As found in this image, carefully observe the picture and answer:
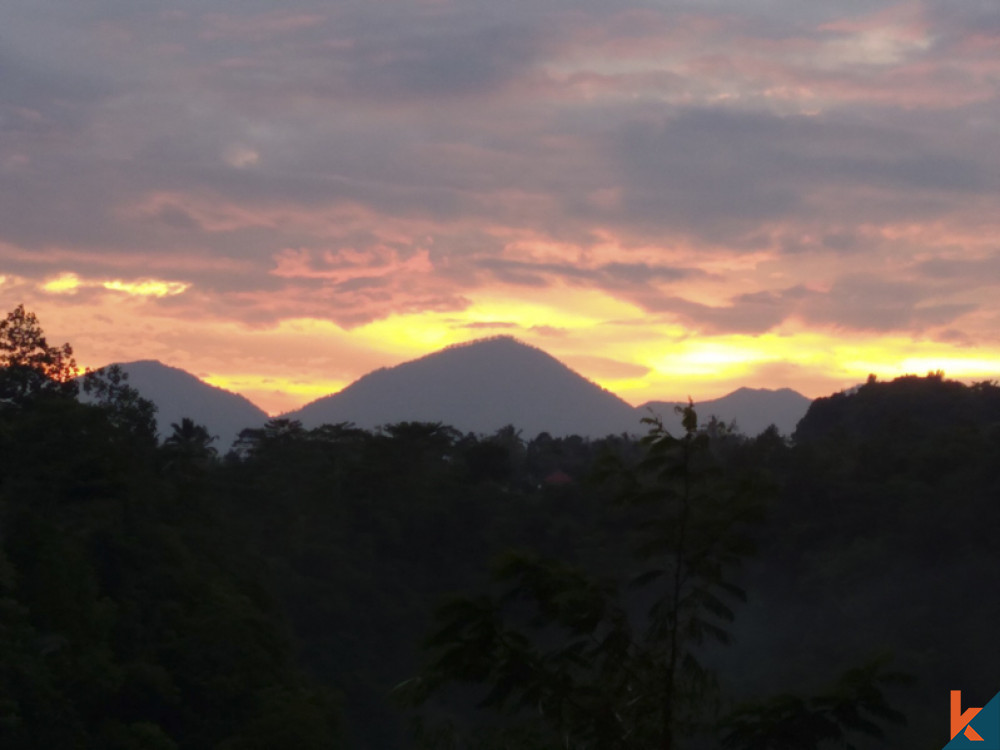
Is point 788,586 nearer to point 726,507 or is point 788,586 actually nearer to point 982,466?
point 982,466

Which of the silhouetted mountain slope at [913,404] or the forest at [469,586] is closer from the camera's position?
the forest at [469,586]

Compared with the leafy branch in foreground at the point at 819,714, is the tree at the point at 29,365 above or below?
above

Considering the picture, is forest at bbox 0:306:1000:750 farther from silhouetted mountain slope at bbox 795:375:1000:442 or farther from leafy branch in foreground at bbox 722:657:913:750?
silhouetted mountain slope at bbox 795:375:1000:442

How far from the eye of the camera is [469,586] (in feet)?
133

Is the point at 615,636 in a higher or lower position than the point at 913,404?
lower

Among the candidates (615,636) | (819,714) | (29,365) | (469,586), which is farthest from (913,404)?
(615,636)

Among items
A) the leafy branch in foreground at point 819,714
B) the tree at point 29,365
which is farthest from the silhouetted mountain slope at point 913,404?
the leafy branch in foreground at point 819,714

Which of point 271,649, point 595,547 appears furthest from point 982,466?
point 271,649

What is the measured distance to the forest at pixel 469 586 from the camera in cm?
802

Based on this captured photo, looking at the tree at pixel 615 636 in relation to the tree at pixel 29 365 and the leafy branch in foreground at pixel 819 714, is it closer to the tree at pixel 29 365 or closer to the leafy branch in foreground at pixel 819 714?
the leafy branch in foreground at pixel 819 714

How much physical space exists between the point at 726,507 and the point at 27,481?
20.4 metres

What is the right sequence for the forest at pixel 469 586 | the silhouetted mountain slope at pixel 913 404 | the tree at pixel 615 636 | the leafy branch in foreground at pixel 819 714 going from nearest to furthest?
the leafy branch in foreground at pixel 819 714 → the tree at pixel 615 636 → the forest at pixel 469 586 → the silhouetted mountain slope at pixel 913 404

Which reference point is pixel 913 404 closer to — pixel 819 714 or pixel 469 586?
pixel 469 586

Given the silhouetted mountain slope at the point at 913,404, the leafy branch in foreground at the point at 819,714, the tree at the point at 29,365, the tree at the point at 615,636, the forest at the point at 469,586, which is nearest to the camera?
the leafy branch in foreground at the point at 819,714
